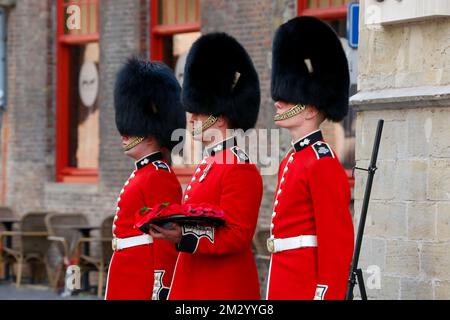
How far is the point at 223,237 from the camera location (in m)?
6.38

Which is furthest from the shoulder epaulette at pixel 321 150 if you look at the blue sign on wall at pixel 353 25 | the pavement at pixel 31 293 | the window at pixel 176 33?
the pavement at pixel 31 293

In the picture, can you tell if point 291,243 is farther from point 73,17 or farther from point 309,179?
point 73,17

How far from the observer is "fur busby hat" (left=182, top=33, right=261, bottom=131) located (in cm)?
691

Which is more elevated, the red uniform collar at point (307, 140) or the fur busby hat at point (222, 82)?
the fur busby hat at point (222, 82)

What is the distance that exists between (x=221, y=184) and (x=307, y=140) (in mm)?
601

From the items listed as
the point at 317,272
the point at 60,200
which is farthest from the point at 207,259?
the point at 60,200

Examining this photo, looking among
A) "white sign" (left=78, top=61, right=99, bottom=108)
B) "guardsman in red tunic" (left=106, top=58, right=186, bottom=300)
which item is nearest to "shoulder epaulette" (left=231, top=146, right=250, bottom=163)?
"guardsman in red tunic" (left=106, top=58, right=186, bottom=300)

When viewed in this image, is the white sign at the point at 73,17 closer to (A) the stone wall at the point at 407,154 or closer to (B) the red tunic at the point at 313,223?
(A) the stone wall at the point at 407,154

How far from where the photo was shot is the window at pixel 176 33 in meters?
14.6

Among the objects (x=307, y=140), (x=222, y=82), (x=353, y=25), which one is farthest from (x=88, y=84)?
(x=307, y=140)

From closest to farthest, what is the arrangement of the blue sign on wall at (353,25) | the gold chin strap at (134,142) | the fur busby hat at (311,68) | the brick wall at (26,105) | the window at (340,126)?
the fur busby hat at (311,68) < the gold chin strap at (134,142) < the blue sign on wall at (353,25) < the window at (340,126) < the brick wall at (26,105)

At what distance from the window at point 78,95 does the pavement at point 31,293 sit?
4.82ft

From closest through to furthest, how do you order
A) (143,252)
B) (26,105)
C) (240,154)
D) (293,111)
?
(293,111) → (240,154) → (143,252) → (26,105)

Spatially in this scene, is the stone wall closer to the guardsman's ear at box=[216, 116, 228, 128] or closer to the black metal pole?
the black metal pole
